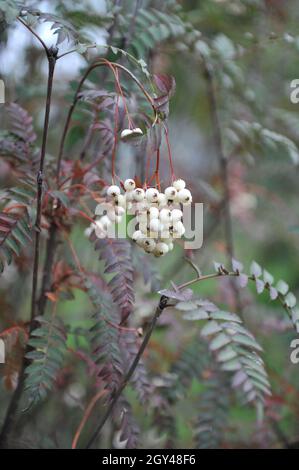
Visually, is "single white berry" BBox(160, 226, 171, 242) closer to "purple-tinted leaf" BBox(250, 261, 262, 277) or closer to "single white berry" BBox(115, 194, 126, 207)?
"single white berry" BBox(115, 194, 126, 207)

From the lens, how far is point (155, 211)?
852 millimetres

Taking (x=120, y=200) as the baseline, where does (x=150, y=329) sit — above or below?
below

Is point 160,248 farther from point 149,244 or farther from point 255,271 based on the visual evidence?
point 255,271

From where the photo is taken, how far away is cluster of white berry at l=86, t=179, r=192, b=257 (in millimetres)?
853

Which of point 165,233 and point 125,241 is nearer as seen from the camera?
point 165,233

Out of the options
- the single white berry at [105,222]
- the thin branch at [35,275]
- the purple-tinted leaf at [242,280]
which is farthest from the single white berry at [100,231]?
the purple-tinted leaf at [242,280]

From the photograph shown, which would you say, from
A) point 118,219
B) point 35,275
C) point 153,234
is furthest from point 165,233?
point 35,275

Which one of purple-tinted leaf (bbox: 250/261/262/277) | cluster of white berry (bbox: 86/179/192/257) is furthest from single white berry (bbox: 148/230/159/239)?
purple-tinted leaf (bbox: 250/261/262/277)

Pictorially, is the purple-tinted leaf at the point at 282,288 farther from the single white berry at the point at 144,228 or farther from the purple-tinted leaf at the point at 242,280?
the single white berry at the point at 144,228

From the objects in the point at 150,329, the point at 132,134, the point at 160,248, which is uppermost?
the point at 132,134

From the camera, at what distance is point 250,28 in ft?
6.55

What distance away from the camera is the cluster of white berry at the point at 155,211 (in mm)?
853

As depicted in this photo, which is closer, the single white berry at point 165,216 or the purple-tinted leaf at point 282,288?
the single white berry at point 165,216

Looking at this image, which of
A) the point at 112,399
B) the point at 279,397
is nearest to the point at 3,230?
the point at 112,399
